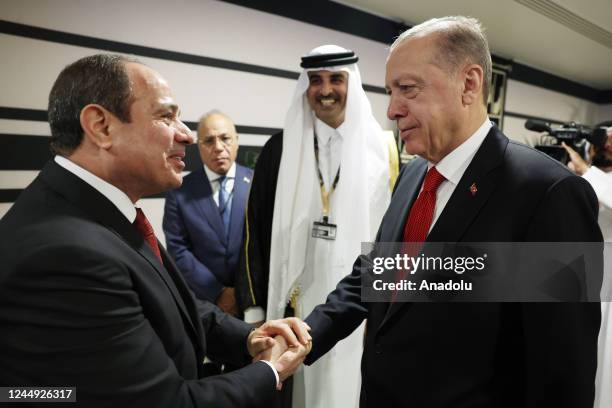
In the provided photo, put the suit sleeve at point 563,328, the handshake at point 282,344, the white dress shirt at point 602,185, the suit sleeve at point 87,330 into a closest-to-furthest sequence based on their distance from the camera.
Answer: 1. the suit sleeve at point 87,330
2. the suit sleeve at point 563,328
3. the handshake at point 282,344
4. the white dress shirt at point 602,185

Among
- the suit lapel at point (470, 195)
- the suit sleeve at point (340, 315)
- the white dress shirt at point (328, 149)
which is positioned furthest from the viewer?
the white dress shirt at point (328, 149)

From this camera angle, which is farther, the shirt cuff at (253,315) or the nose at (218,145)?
the nose at (218,145)

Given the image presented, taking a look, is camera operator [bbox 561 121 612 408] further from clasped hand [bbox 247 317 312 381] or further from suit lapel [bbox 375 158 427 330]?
clasped hand [bbox 247 317 312 381]

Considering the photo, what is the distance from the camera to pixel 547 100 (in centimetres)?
770

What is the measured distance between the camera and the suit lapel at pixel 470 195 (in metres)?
1.15

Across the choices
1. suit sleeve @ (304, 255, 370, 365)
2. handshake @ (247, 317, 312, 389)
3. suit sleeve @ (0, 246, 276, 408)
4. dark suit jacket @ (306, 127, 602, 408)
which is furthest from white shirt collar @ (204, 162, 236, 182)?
suit sleeve @ (0, 246, 276, 408)

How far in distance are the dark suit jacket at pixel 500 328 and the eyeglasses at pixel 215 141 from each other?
6.30 feet

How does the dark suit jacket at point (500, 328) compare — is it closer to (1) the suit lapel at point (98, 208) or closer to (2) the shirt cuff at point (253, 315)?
(1) the suit lapel at point (98, 208)

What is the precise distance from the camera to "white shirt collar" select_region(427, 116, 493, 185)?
49.5 inches

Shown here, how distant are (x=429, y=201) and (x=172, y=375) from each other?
33.8 inches

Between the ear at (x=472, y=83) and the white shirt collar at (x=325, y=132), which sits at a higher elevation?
the white shirt collar at (x=325, y=132)

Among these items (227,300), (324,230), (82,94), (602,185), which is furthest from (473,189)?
(602,185)

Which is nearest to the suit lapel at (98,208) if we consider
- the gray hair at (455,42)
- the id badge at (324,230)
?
the gray hair at (455,42)

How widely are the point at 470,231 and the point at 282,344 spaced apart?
72 centimetres
